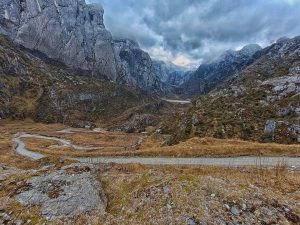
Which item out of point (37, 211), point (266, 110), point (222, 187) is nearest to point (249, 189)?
point (222, 187)

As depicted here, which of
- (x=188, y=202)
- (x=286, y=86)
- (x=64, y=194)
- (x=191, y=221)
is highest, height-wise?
(x=286, y=86)

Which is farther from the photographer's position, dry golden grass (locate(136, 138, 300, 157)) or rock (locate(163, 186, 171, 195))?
dry golden grass (locate(136, 138, 300, 157))

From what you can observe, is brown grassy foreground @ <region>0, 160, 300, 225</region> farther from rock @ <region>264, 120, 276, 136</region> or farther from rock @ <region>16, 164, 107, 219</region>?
rock @ <region>264, 120, 276, 136</region>

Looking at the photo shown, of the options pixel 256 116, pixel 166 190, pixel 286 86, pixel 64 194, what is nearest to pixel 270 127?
pixel 256 116

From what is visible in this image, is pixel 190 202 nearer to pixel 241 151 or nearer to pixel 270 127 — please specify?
pixel 241 151

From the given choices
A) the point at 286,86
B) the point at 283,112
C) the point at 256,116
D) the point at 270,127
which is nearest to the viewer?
the point at 270,127

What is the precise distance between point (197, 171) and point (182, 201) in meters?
12.7

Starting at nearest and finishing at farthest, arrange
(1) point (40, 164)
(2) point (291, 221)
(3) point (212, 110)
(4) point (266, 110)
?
(2) point (291, 221) → (1) point (40, 164) → (4) point (266, 110) → (3) point (212, 110)

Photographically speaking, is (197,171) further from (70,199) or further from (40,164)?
(40,164)

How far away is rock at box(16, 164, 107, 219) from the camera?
50.3 feet

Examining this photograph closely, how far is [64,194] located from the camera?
16.7 m

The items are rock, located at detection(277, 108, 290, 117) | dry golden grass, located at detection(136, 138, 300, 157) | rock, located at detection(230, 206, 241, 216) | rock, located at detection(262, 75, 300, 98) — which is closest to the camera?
rock, located at detection(230, 206, 241, 216)

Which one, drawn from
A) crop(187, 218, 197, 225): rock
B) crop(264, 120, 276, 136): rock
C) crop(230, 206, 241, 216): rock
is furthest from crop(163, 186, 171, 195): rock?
crop(264, 120, 276, 136): rock

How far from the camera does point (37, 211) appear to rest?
50.1ft
